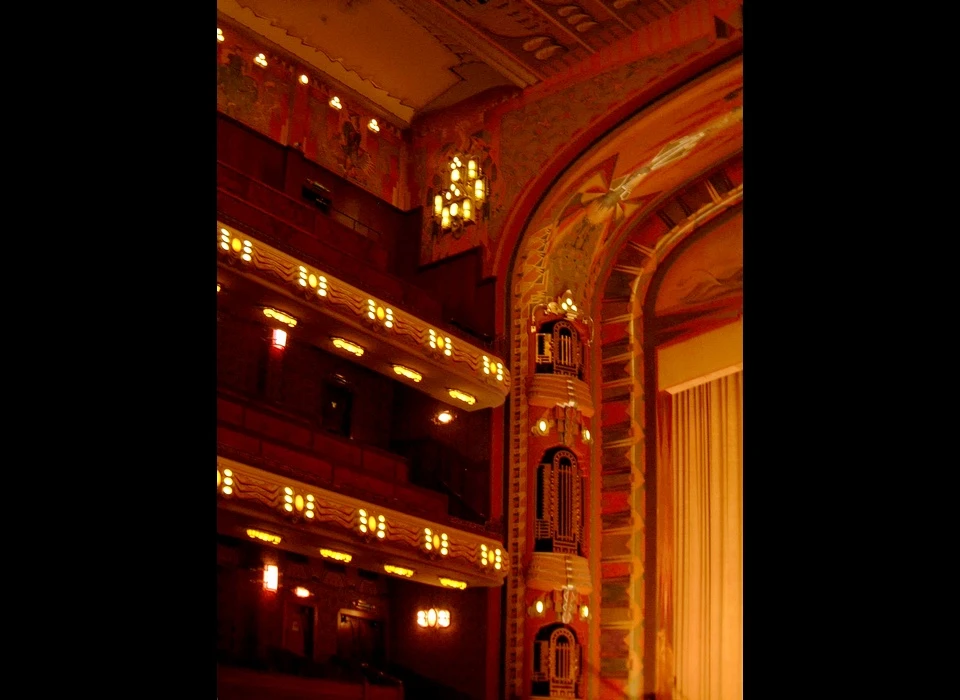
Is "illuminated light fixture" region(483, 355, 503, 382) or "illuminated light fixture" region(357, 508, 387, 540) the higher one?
"illuminated light fixture" region(483, 355, 503, 382)

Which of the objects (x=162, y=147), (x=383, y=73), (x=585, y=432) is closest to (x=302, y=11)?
(x=383, y=73)

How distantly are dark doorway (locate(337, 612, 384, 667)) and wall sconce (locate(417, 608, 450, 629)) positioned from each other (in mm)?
452

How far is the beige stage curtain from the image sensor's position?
12852 millimetres

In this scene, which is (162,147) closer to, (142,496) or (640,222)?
(142,496)

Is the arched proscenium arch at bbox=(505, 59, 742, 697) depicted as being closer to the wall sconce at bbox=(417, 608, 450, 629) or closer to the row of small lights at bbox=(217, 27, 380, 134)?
the wall sconce at bbox=(417, 608, 450, 629)

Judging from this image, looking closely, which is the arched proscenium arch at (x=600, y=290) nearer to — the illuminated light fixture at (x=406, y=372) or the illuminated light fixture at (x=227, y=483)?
the illuminated light fixture at (x=406, y=372)

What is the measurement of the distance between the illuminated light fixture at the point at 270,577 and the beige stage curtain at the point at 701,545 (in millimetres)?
4442

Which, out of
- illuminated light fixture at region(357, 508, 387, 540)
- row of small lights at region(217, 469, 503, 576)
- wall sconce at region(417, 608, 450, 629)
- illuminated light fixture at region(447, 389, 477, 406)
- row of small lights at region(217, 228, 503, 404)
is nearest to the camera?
row of small lights at region(217, 469, 503, 576)

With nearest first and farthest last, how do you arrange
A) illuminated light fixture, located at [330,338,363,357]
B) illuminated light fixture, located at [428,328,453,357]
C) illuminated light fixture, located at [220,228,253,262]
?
1. illuminated light fixture, located at [220,228,253,262]
2. illuminated light fixture, located at [330,338,363,357]
3. illuminated light fixture, located at [428,328,453,357]

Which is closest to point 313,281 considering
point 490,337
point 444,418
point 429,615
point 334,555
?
point 334,555

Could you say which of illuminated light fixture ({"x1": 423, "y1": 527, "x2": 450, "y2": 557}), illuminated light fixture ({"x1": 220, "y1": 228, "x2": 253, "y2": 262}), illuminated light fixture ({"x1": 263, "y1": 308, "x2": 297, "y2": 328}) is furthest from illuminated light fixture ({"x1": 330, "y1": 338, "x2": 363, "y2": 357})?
illuminated light fixture ({"x1": 423, "y1": 527, "x2": 450, "y2": 557})
